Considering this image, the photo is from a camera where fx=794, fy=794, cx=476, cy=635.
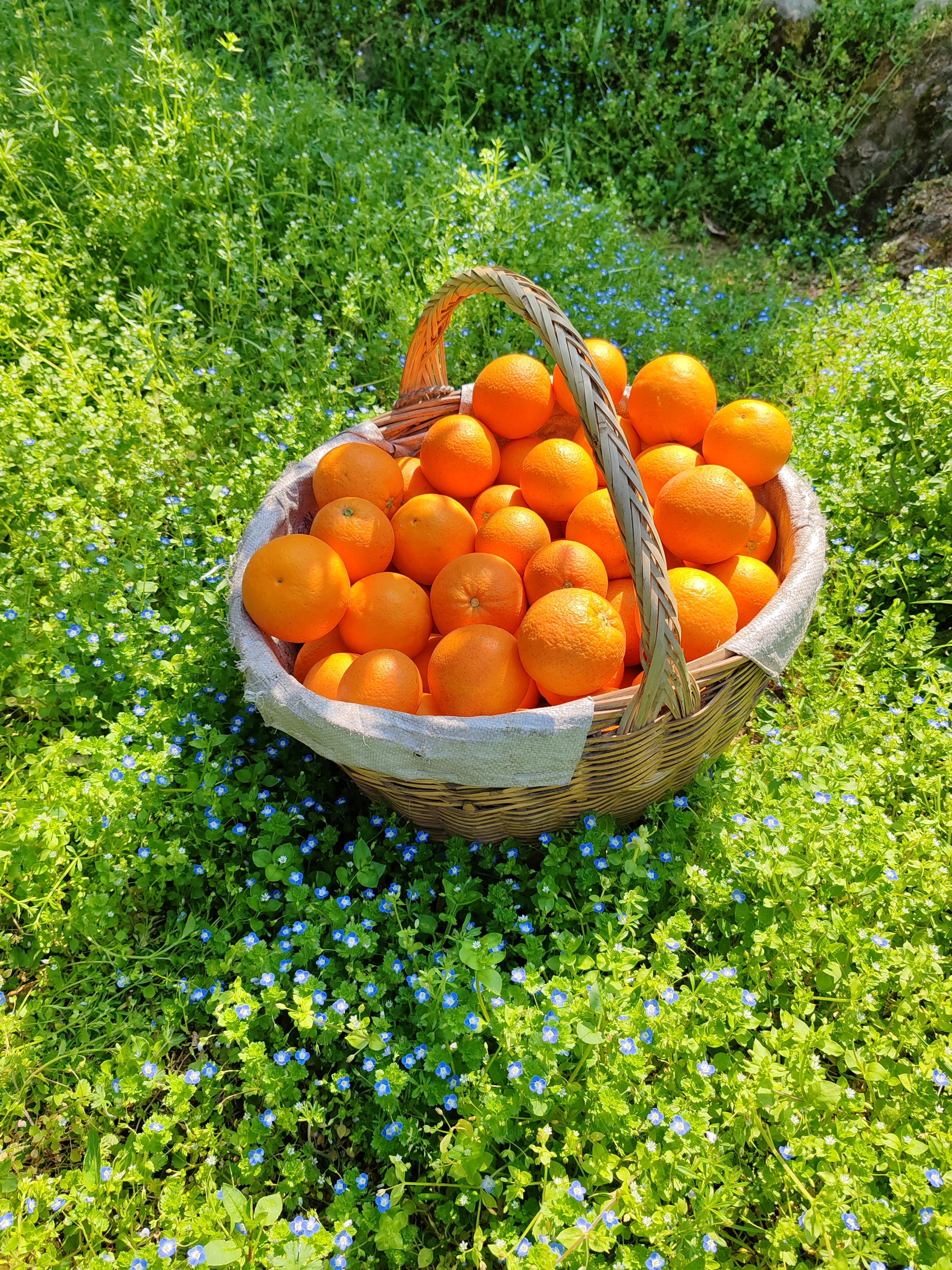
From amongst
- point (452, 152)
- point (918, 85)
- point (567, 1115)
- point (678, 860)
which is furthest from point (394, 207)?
point (567, 1115)

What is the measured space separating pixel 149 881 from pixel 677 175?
5387 millimetres

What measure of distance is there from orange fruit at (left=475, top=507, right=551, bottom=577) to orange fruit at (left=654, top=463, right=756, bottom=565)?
1.11 ft

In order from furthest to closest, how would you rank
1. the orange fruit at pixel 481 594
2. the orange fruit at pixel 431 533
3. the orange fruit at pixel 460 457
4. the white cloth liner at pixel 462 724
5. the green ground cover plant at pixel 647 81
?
the green ground cover plant at pixel 647 81, the orange fruit at pixel 460 457, the orange fruit at pixel 431 533, the orange fruit at pixel 481 594, the white cloth liner at pixel 462 724

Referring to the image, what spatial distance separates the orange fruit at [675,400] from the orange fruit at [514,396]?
299 millimetres

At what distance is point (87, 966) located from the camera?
2125 millimetres

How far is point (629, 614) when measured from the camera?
83.8 inches

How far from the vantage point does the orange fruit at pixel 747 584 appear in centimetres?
219

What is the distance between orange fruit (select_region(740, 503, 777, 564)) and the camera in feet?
7.70

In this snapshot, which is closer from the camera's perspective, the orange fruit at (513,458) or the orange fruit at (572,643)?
the orange fruit at (572,643)

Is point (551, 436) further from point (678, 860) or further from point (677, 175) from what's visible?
point (677, 175)

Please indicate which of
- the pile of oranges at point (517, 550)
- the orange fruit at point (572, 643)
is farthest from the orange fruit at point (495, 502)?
the orange fruit at point (572, 643)

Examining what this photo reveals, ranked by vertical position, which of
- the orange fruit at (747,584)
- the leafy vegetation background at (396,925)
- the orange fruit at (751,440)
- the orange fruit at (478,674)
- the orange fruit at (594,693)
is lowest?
the leafy vegetation background at (396,925)

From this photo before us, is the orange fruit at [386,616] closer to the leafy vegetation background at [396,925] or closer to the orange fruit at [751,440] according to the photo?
the leafy vegetation background at [396,925]

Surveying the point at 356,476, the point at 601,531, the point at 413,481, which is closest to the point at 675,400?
the point at 601,531
